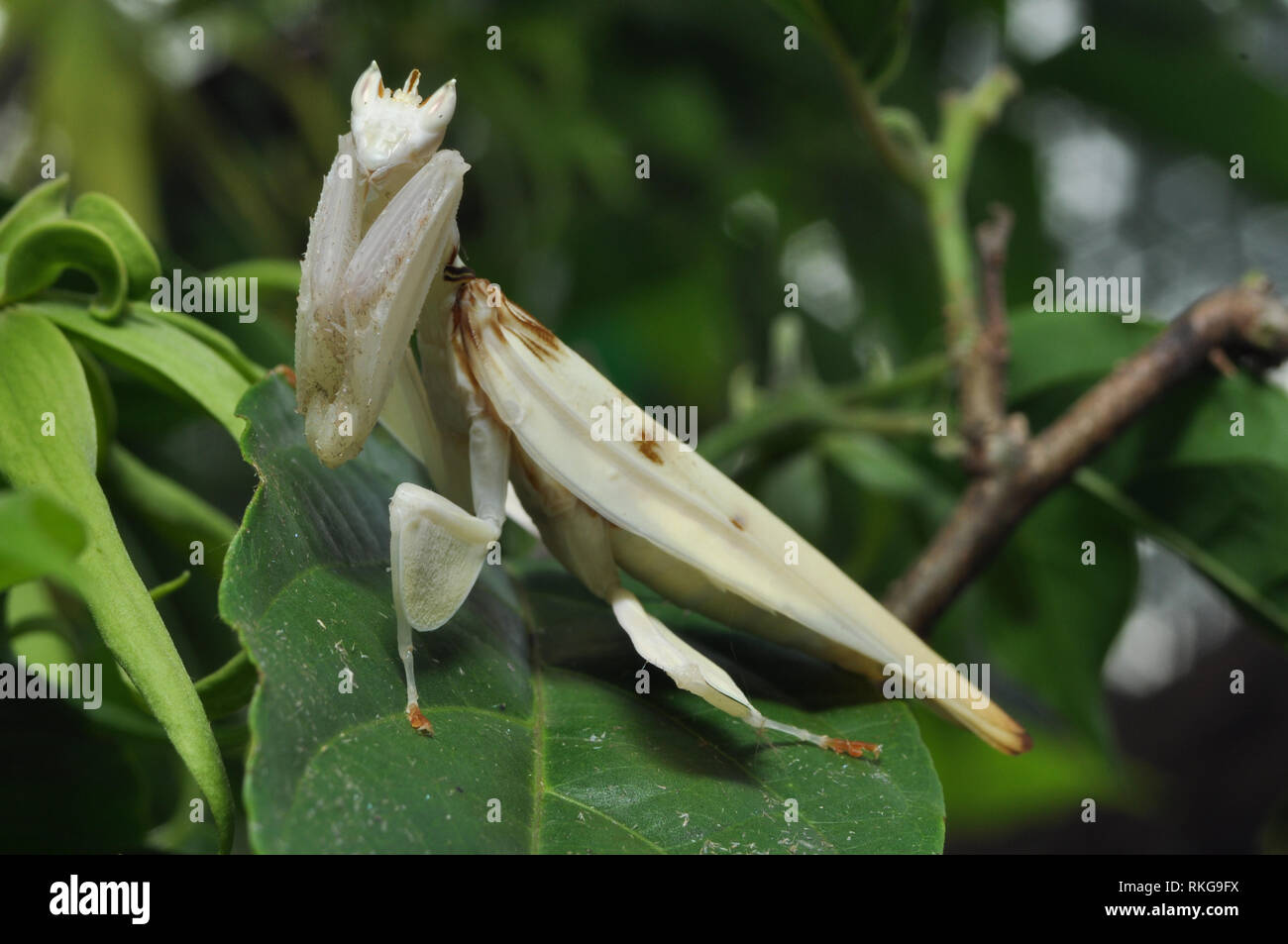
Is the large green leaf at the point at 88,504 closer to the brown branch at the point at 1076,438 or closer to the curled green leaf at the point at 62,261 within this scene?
the curled green leaf at the point at 62,261

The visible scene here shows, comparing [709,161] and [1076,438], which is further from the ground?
[709,161]

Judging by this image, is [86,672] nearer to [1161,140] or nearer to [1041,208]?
[1041,208]

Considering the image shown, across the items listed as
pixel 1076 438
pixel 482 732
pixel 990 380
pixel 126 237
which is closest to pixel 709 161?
pixel 990 380

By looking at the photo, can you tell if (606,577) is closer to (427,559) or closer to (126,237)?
(427,559)

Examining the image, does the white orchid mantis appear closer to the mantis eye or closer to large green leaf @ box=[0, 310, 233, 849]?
the mantis eye
